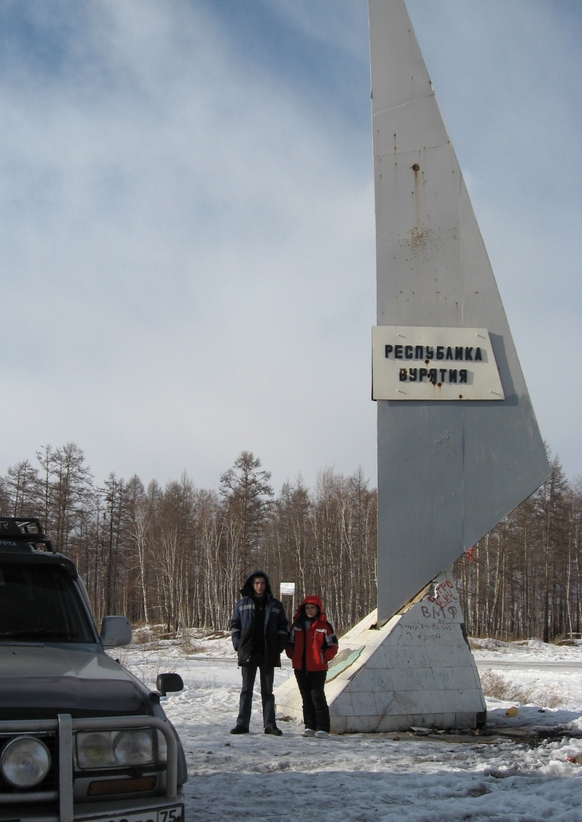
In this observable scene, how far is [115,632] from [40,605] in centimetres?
51

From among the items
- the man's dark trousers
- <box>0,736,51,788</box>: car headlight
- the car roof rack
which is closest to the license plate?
<box>0,736,51,788</box>: car headlight

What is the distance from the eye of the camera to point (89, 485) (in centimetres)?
4469

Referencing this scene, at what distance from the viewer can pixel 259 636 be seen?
8.87m

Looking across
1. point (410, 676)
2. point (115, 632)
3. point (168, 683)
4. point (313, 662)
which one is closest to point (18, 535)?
point (115, 632)

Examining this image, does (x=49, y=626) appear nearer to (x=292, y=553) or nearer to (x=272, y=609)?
(x=272, y=609)

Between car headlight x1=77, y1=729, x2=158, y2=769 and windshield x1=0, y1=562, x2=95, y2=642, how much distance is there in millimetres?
1356

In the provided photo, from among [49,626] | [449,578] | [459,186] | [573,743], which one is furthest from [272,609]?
[459,186]

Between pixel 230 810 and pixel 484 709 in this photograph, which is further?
pixel 484 709

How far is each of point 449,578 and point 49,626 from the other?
623 centimetres

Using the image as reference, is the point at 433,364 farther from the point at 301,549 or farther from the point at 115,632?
the point at 301,549

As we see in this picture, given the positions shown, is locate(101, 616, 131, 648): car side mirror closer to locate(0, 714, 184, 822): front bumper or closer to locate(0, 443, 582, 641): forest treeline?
locate(0, 714, 184, 822): front bumper

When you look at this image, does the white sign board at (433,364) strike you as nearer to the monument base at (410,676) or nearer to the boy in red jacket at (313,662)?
the monument base at (410,676)

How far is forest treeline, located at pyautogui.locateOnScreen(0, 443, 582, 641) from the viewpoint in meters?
43.6

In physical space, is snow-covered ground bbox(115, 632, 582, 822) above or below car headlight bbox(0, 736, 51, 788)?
below
